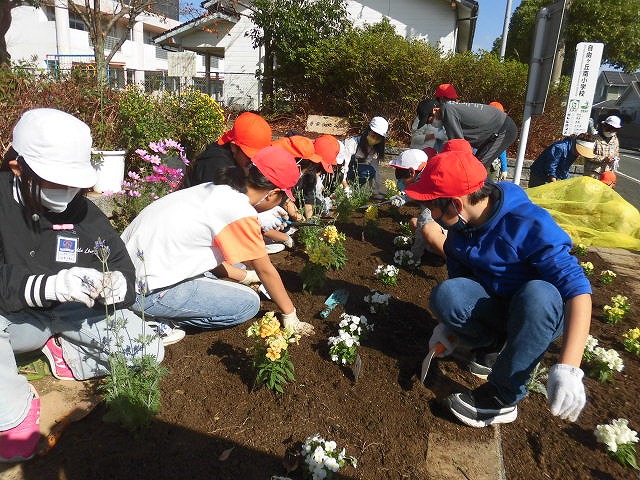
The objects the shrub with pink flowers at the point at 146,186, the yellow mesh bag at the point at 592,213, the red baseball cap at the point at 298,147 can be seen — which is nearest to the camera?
the red baseball cap at the point at 298,147

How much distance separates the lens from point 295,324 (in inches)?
107

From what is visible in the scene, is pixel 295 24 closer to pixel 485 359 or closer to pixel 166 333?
pixel 166 333

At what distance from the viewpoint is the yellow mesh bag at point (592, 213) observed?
5301mm

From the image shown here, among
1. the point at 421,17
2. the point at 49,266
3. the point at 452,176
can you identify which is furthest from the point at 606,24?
the point at 49,266

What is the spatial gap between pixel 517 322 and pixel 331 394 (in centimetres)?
96

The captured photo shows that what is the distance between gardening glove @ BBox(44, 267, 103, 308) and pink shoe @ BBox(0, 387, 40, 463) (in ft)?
1.66

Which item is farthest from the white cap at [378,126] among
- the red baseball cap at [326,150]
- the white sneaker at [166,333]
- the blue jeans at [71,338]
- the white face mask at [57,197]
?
the white face mask at [57,197]

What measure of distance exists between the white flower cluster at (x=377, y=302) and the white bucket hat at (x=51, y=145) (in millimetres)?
1935

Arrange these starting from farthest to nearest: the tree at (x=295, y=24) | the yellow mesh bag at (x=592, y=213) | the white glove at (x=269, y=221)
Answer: the tree at (x=295, y=24) → the yellow mesh bag at (x=592, y=213) → the white glove at (x=269, y=221)

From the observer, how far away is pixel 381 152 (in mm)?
6426

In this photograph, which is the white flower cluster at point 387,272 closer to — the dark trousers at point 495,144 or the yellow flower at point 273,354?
the yellow flower at point 273,354

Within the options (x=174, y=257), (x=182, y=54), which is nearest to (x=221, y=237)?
(x=174, y=257)

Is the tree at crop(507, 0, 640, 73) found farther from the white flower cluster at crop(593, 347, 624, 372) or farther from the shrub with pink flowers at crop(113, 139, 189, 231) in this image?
the white flower cluster at crop(593, 347, 624, 372)

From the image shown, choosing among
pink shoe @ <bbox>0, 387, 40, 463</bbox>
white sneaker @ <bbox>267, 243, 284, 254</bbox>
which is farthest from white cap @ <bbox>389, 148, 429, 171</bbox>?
pink shoe @ <bbox>0, 387, 40, 463</bbox>
